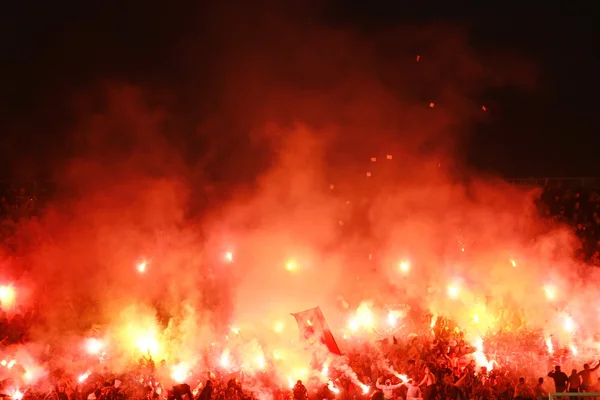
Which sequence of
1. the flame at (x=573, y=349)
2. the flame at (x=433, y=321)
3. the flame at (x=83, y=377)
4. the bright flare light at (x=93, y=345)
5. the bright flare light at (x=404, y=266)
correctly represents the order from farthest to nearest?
the bright flare light at (x=404, y=266), the flame at (x=433, y=321), the bright flare light at (x=93, y=345), the flame at (x=573, y=349), the flame at (x=83, y=377)

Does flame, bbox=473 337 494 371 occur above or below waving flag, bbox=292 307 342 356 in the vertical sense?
below

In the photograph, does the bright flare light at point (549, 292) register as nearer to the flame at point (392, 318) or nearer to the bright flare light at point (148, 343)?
the flame at point (392, 318)

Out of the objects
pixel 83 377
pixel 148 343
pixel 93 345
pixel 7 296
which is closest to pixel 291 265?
pixel 148 343

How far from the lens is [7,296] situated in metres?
10.9

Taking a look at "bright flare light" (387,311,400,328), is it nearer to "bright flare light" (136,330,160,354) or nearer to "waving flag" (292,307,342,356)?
"waving flag" (292,307,342,356)

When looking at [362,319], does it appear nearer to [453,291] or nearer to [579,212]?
[453,291]

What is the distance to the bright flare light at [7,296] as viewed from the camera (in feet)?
35.6

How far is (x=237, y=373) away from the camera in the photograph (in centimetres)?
1026

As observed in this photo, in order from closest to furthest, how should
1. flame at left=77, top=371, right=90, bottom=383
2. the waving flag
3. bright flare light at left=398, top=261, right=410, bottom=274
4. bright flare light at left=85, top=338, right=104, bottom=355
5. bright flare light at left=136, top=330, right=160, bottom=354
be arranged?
1. flame at left=77, top=371, right=90, bottom=383
2. bright flare light at left=85, top=338, right=104, bottom=355
3. bright flare light at left=136, top=330, right=160, bottom=354
4. the waving flag
5. bright flare light at left=398, top=261, right=410, bottom=274

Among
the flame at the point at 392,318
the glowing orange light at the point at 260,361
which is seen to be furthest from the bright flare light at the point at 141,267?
the flame at the point at 392,318

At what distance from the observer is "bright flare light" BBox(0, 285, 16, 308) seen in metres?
10.8

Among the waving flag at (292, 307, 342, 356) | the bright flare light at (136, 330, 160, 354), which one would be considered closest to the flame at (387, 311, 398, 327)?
the waving flag at (292, 307, 342, 356)

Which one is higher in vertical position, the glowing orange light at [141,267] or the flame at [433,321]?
the glowing orange light at [141,267]

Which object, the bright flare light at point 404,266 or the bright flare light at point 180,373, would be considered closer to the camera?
the bright flare light at point 180,373
